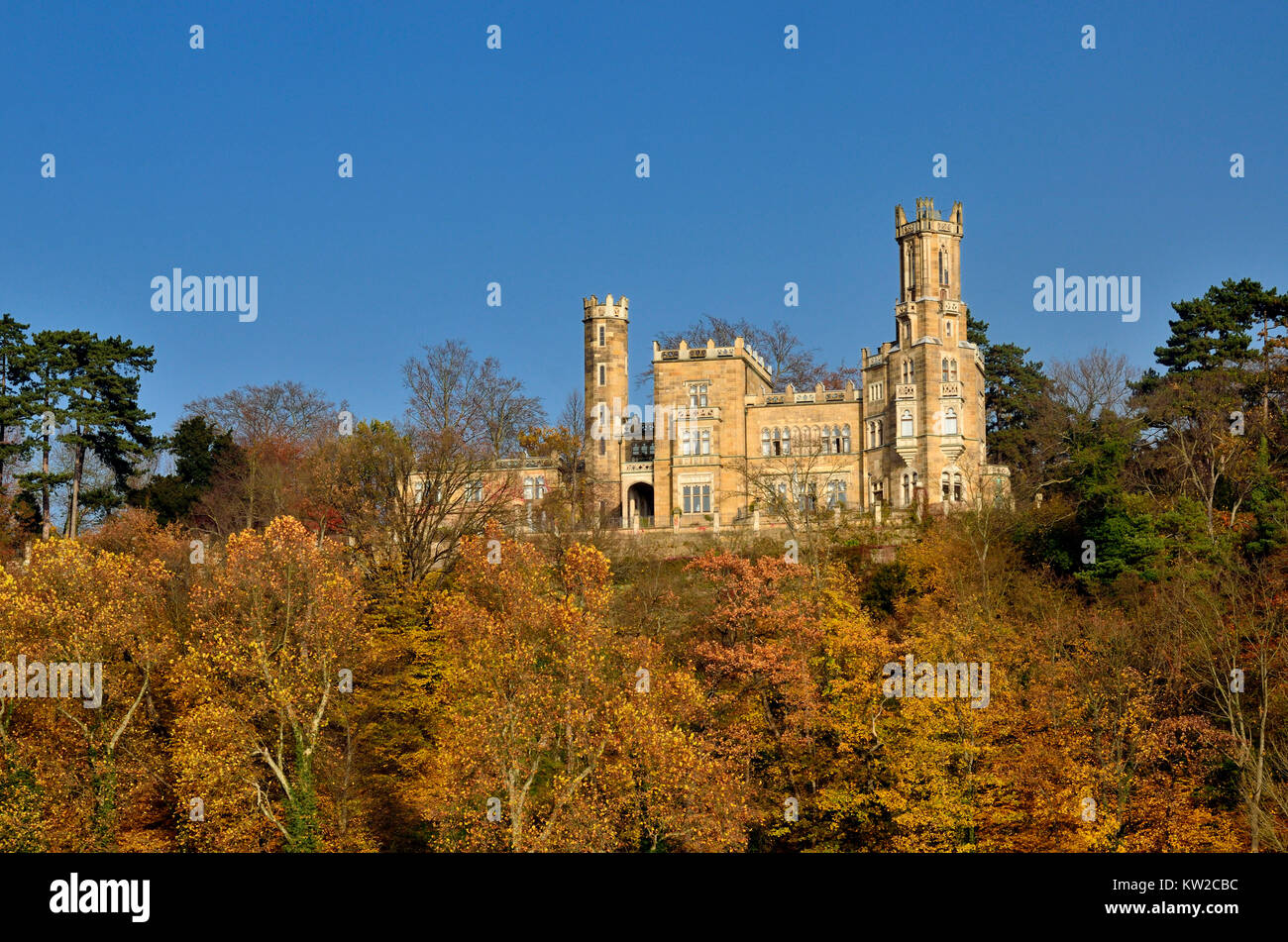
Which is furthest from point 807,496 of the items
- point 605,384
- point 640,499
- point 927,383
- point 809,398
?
point 605,384

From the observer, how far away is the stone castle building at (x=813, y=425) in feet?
215

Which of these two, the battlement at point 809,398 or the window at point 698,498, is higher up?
the battlement at point 809,398

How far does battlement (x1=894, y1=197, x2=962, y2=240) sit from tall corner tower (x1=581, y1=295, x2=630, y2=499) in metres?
15.4

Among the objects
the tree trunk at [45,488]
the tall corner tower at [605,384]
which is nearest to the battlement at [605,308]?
the tall corner tower at [605,384]

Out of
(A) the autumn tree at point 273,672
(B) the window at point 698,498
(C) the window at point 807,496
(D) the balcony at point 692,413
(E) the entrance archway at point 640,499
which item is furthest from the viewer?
(E) the entrance archway at point 640,499

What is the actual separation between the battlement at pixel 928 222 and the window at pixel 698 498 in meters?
14.8

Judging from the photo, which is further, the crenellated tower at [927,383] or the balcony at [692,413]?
the balcony at [692,413]

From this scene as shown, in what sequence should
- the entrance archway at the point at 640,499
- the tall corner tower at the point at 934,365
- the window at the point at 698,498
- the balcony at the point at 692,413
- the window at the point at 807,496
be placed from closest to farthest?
the window at the point at 807,496, the tall corner tower at the point at 934,365, the window at the point at 698,498, the balcony at the point at 692,413, the entrance archway at the point at 640,499

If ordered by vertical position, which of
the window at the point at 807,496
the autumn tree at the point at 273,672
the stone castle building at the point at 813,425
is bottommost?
the autumn tree at the point at 273,672

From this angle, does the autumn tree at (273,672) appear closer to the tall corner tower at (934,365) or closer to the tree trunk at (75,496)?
the tree trunk at (75,496)

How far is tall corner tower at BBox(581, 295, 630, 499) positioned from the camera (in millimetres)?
73000
